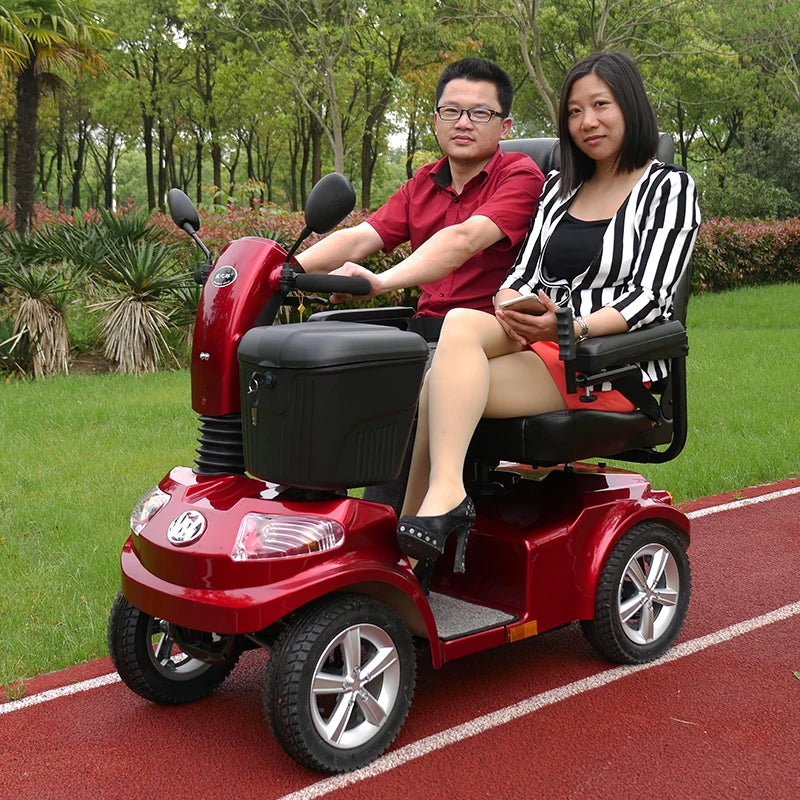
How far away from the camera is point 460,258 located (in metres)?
3.39

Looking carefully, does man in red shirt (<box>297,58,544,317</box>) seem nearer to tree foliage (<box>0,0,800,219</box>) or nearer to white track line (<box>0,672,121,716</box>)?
white track line (<box>0,672,121,716</box>)

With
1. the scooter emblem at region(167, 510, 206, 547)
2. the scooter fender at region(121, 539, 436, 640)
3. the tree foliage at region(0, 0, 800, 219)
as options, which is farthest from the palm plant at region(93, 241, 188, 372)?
the scooter emblem at region(167, 510, 206, 547)

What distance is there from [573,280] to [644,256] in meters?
0.27

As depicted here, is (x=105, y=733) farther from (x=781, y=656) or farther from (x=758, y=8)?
(x=758, y=8)

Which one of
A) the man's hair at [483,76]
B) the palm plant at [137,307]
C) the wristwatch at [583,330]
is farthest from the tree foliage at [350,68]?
the wristwatch at [583,330]

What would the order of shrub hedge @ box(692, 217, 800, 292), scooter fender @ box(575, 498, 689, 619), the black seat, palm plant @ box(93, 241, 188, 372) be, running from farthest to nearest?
shrub hedge @ box(692, 217, 800, 292) < palm plant @ box(93, 241, 188, 372) < scooter fender @ box(575, 498, 689, 619) < the black seat

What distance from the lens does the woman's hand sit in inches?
124

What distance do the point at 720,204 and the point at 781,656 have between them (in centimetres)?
2947

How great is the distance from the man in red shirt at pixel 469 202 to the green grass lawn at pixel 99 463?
1.84 m

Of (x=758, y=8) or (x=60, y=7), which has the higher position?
(x=758, y=8)

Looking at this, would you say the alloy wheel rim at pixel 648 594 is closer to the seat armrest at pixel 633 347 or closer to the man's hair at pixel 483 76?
the seat armrest at pixel 633 347

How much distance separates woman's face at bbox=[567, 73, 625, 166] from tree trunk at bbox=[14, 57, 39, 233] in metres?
15.5

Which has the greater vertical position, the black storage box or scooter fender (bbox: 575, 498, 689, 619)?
the black storage box

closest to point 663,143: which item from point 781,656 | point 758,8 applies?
point 781,656
